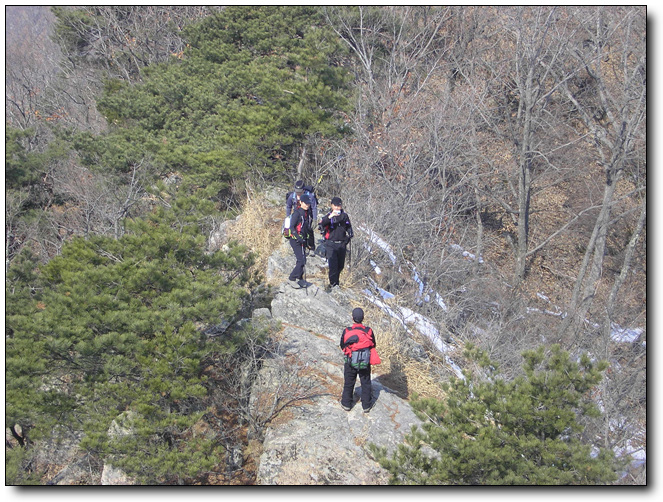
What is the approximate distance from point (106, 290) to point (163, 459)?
2.04 meters

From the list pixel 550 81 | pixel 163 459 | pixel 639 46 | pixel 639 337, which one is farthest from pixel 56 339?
pixel 550 81

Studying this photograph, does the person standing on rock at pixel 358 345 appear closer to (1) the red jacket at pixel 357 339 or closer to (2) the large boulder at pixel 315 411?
(1) the red jacket at pixel 357 339

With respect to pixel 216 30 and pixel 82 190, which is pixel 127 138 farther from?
pixel 216 30

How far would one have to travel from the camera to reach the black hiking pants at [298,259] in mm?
8633

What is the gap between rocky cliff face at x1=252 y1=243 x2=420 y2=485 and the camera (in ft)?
20.6

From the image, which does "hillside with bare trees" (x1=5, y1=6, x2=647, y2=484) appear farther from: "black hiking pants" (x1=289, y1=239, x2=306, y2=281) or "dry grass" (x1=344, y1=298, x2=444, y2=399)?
"black hiking pants" (x1=289, y1=239, x2=306, y2=281)

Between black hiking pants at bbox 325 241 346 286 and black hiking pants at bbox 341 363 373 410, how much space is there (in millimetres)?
2528

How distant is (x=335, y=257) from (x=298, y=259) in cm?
59

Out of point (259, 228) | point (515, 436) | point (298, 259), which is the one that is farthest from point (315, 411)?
point (259, 228)

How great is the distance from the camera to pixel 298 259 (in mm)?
8727

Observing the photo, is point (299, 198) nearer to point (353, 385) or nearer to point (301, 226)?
point (301, 226)

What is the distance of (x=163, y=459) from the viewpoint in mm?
6016

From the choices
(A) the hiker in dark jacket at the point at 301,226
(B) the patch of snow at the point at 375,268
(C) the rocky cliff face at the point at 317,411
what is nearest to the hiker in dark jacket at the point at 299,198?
(A) the hiker in dark jacket at the point at 301,226

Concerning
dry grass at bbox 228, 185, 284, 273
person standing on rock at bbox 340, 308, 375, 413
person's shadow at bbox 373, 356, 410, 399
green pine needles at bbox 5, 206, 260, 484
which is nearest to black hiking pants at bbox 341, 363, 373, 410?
person standing on rock at bbox 340, 308, 375, 413
